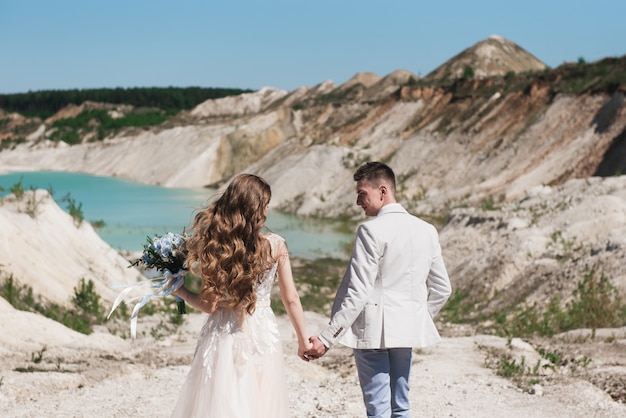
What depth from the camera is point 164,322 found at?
14.4 m

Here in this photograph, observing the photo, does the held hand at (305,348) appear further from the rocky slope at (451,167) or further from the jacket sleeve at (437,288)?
the rocky slope at (451,167)

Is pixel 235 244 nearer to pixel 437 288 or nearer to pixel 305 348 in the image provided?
pixel 305 348

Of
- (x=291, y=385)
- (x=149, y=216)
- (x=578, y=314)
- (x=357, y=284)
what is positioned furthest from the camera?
(x=149, y=216)

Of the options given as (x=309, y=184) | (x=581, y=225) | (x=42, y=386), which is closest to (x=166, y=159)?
(x=309, y=184)

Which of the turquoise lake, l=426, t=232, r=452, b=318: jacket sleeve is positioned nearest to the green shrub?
the turquoise lake

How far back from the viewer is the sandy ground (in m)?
7.86

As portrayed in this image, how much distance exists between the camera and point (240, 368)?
5.27m

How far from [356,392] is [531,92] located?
31485 millimetres

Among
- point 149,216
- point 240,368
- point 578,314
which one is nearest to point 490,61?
point 149,216

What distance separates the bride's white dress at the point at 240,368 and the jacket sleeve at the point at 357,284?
1.35 ft

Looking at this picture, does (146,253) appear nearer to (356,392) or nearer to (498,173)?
(356,392)

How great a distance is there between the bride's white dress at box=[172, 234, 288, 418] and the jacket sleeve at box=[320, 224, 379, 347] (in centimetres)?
41

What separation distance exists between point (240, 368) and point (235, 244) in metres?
0.80

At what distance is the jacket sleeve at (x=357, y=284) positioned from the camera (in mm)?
5188
